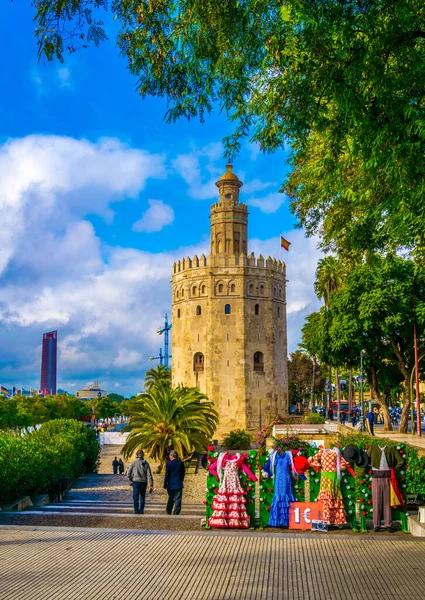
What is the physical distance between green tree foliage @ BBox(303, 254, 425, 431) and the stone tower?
62.1 feet

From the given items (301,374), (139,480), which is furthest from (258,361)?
(139,480)

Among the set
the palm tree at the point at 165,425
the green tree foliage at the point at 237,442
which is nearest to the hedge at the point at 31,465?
the palm tree at the point at 165,425

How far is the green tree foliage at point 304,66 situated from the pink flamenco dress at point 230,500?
178 inches

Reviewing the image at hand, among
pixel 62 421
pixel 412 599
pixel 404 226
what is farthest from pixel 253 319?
pixel 412 599

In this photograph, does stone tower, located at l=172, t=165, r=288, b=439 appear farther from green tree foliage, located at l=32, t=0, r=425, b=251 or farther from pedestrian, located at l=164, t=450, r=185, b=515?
green tree foliage, located at l=32, t=0, r=425, b=251

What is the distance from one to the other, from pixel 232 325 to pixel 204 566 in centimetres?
4492

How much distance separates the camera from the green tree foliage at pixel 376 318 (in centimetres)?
2786

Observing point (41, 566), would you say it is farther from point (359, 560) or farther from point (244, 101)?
point (244, 101)

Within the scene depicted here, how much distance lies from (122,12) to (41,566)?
7.16 meters

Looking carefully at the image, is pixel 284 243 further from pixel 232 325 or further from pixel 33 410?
pixel 33 410

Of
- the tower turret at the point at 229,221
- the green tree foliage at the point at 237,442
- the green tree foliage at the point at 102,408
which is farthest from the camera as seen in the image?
the green tree foliage at the point at 102,408

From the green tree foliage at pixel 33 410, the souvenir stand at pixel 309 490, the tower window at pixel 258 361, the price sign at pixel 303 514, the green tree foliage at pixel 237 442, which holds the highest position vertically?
the tower window at pixel 258 361

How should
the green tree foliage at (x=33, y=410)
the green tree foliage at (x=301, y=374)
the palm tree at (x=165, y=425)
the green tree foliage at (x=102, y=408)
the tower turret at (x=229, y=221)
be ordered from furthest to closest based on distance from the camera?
the green tree foliage at (x=102, y=408) → the green tree foliage at (x=301, y=374) → the green tree foliage at (x=33, y=410) → the tower turret at (x=229, y=221) → the palm tree at (x=165, y=425)

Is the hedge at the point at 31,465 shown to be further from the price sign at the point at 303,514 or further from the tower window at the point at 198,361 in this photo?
the tower window at the point at 198,361
